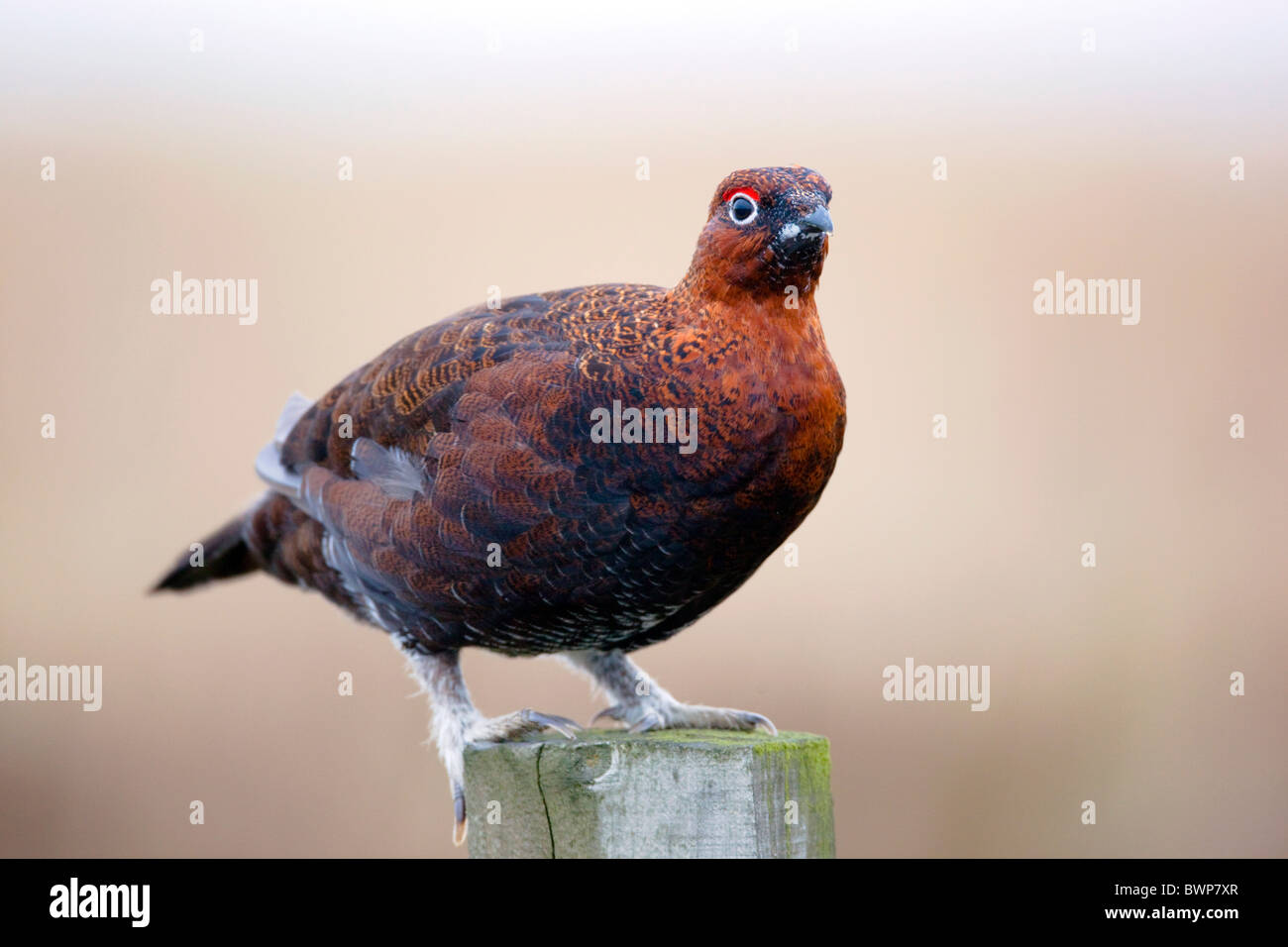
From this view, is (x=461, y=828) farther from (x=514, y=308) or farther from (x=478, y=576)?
(x=514, y=308)

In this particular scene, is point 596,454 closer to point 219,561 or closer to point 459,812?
point 459,812

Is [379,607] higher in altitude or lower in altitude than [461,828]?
higher

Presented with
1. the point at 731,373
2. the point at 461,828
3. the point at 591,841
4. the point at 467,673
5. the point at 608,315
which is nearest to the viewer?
the point at 591,841

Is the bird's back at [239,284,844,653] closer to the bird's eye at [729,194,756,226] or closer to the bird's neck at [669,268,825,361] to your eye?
the bird's neck at [669,268,825,361]

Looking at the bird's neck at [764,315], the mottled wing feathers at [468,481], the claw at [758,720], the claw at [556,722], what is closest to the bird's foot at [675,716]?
the claw at [758,720]

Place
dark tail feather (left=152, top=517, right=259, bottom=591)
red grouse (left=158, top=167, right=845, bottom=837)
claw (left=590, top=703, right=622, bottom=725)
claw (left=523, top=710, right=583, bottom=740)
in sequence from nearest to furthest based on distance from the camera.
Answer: red grouse (left=158, top=167, right=845, bottom=837) < claw (left=523, top=710, right=583, bottom=740) < claw (left=590, top=703, right=622, bottom=725) < dark tail feather (left=152, top=517, right=259, bottom=591)

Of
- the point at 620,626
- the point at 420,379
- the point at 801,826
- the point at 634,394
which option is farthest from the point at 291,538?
the point at 801,826

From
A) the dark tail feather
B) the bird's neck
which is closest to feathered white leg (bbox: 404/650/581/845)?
the dark tail feather

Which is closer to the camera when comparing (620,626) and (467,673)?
(620,626)
